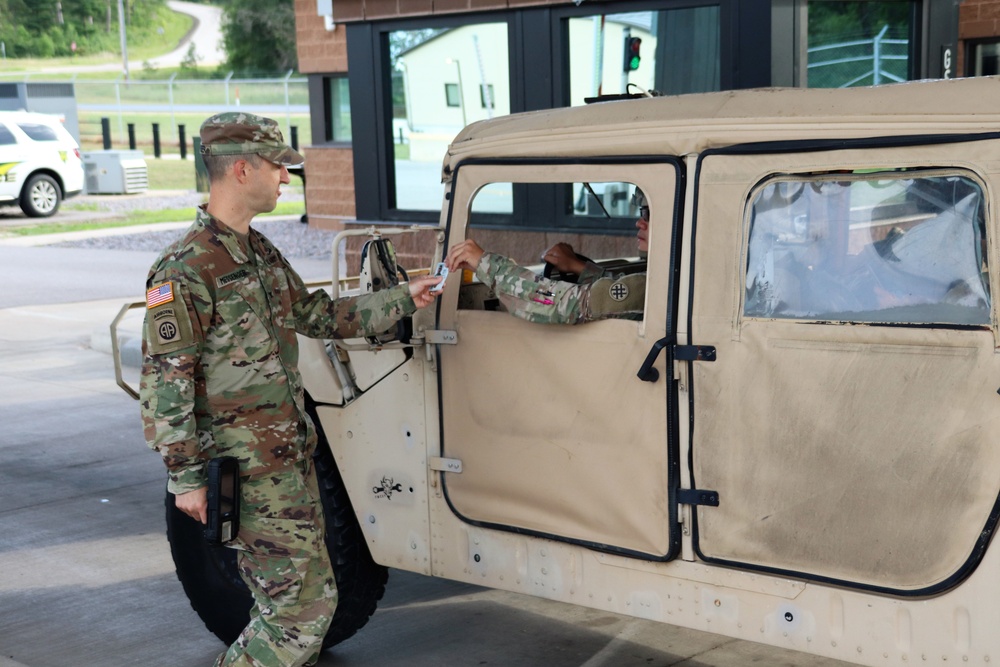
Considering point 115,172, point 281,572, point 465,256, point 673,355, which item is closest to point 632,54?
point 465,256

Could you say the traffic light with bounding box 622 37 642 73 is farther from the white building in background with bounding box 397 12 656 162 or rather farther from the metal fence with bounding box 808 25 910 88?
the metal fence with bounding box 808 25 910 88

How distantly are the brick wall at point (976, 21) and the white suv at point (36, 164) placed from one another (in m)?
16.9

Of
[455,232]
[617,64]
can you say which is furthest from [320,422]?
[617,64]

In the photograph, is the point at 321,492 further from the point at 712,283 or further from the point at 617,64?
the point at 617,64

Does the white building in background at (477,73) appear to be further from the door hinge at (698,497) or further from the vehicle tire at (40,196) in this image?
the vehicle tire at (40,196)

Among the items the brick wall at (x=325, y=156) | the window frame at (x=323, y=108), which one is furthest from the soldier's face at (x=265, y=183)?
the window frame at (x=323, y=108)

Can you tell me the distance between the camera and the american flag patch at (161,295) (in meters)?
3.49

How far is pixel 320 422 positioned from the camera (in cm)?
437

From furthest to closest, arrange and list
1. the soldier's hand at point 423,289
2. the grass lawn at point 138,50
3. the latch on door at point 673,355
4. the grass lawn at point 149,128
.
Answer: the grass lawn at point 138,50 → the grass lawn at point 149,128 → the soldier's hand at point 423,289 → the latch on door at point 673,355

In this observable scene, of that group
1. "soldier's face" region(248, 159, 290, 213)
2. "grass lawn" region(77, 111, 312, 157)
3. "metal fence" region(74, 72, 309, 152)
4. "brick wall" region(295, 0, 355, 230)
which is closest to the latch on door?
"soldier's face" region(248, 159, 290, 213)

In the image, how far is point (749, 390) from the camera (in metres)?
3.37

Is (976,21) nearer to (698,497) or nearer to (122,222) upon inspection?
(698,497)

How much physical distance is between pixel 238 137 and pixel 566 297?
106 centimetres

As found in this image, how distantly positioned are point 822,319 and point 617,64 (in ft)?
23.3
